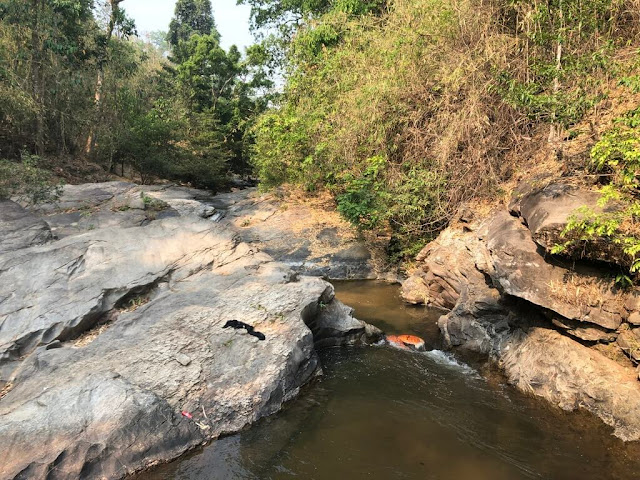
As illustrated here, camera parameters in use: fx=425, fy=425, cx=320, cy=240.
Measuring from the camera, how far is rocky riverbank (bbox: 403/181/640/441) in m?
4.88

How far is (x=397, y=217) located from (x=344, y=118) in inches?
120

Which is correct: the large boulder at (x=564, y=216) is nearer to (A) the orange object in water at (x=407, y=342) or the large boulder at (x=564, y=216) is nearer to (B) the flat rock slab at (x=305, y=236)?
(A) the orange object in water at (x=407, y=342)

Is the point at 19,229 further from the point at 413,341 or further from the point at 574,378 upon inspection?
the point at 574,378

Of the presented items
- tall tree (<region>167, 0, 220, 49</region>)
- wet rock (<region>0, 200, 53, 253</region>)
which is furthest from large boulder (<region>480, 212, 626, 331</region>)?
tall tree (<region>167, 0, 220, 49</region>)

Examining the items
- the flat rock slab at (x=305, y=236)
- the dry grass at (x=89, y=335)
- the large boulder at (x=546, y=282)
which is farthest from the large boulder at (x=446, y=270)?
the dry grass at (x=89, y=335)

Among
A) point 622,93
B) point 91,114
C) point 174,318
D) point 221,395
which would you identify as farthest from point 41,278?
point 91,114

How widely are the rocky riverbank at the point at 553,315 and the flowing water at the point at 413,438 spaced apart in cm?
30

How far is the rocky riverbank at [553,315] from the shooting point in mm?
4875

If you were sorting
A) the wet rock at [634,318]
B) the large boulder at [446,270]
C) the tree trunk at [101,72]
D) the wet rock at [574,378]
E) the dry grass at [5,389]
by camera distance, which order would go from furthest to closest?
the tree trunk at [101,72] < the large boulder at [446,270] < the wet rock at [634,318] < the wet rock at [574,378] < the dry grass at [5,389]

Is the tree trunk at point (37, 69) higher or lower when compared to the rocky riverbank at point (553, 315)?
higher

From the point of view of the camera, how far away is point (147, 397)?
4.24 metres

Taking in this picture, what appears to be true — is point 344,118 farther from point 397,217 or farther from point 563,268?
point 563,268

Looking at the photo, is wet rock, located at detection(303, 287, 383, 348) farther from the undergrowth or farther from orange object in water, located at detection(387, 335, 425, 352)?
the undergrowth

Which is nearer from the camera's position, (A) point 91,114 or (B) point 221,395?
(B) point 221,395
